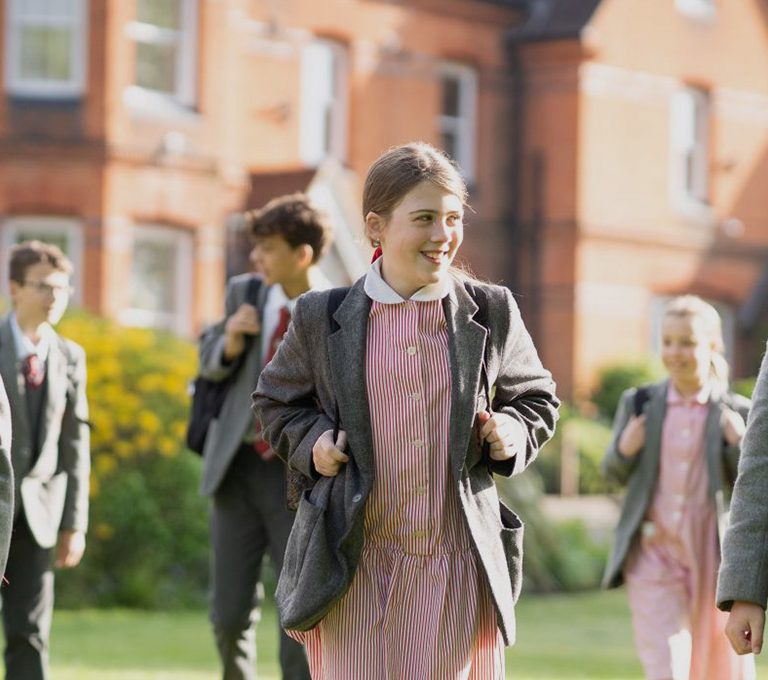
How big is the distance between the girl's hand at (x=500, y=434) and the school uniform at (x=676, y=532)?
3120 mm

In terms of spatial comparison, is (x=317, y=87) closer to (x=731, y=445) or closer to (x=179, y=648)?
(x=179, y=648)

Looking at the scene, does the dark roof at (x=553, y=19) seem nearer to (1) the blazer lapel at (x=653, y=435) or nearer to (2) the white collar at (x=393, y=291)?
(1) the blazer lapel at (x=653, y=435)

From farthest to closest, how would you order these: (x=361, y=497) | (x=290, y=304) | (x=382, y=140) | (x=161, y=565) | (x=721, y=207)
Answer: (x=721, y=207) < (x=382, y=140) < (x=161, y=565) < (x=290, y=304) < (x=361, y=497)

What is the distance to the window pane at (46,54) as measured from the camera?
2452 centimetres

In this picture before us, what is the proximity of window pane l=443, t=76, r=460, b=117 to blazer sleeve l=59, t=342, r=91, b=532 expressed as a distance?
23881 millimetres

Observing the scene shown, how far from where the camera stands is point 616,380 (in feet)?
102

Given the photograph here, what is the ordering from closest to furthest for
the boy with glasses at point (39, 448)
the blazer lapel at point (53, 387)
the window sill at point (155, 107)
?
the boy with glasses at point (39, 448), the blazer lapel at point (53, 387), the window sill at point (155, 107)

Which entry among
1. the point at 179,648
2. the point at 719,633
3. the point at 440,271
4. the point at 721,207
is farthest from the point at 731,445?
the point at 721,207

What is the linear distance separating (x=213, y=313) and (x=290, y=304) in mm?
18142

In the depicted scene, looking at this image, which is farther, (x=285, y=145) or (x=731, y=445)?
(x=285, y=145)

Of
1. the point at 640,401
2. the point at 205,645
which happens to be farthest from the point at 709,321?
the point at 205,645

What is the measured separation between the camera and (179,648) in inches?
536

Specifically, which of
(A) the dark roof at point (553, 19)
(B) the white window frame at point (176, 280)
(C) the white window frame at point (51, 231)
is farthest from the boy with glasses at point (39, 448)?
(A) the dark roof at point (553, 19)

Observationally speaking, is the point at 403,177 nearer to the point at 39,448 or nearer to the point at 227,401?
the point at 227,401
